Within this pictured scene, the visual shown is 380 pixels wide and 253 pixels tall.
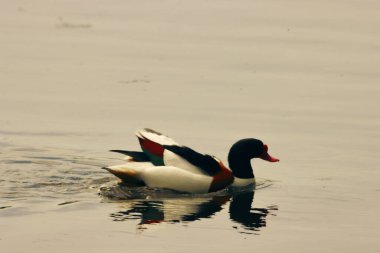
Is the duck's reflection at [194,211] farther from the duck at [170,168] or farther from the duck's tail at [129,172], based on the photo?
the duck's tail at [129,172]

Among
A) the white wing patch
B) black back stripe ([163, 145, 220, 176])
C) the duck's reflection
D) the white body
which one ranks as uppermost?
the white wing patch

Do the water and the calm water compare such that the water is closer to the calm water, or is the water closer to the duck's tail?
the calm water

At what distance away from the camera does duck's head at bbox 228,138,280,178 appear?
1620 cm

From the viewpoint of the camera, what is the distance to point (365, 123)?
18.6 m

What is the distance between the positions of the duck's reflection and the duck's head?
1.83 feet

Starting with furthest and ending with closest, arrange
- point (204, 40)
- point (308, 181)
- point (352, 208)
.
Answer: point (204, 40), point (308, 181), point (352, 208)

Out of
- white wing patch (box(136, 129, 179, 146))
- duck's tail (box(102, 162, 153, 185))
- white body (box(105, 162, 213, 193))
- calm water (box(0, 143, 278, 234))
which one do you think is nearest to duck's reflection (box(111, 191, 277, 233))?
calm water (box(0, 143, 278, 234))

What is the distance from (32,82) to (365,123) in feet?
17.1

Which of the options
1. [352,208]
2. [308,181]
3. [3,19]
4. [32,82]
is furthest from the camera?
[3,19]

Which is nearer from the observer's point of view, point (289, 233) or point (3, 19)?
point (289, 233)

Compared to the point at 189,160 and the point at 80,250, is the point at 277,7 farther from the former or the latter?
the point at 80,250

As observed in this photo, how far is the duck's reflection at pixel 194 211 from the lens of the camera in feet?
45.4

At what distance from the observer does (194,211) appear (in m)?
14.5

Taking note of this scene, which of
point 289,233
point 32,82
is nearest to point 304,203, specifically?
point 289,233
